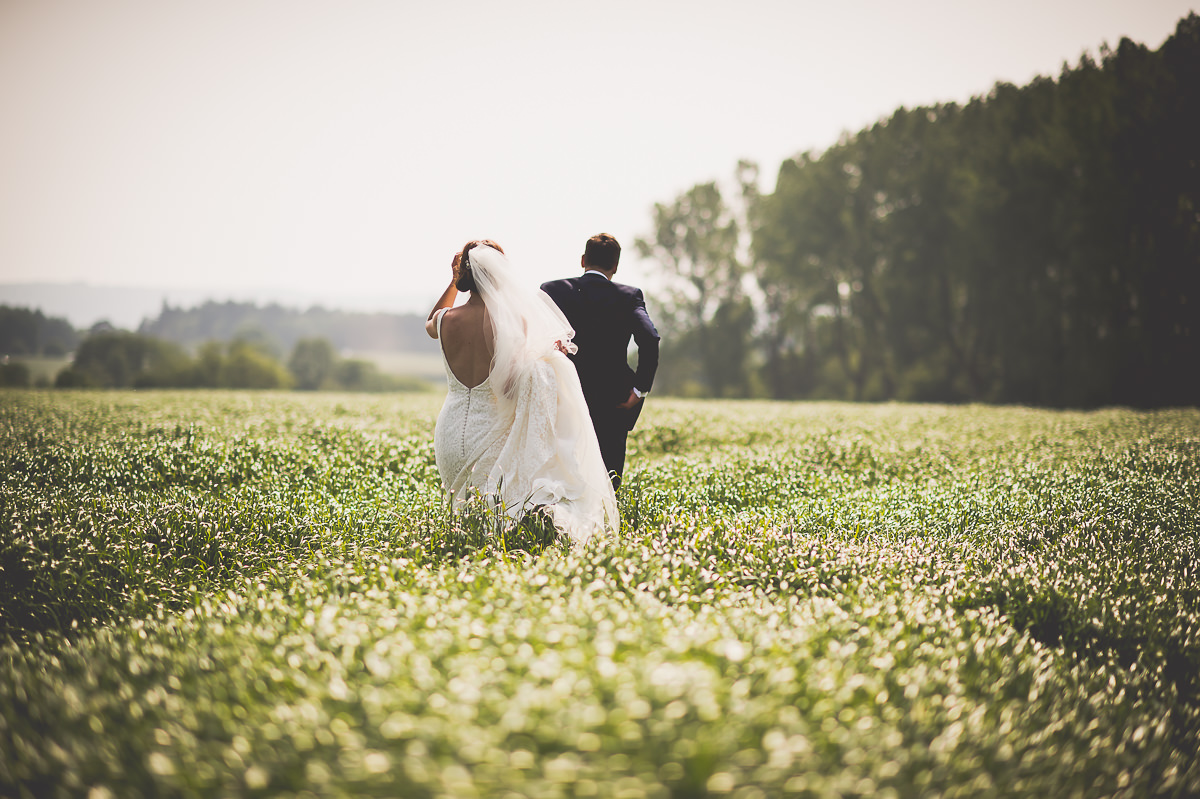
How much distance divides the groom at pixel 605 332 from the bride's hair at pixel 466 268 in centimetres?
76

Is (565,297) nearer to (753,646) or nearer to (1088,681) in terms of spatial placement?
(753,646)

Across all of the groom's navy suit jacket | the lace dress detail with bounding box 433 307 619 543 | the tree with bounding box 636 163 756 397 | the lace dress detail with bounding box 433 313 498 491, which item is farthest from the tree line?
the groom's navy suit jacket

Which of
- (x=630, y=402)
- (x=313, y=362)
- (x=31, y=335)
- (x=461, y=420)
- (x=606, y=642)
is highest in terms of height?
(x=31, y=335)

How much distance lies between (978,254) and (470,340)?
34642 millimetres

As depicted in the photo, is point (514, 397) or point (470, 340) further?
point (514, 397)

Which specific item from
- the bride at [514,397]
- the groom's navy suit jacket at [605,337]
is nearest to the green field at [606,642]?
the bride at [514,397]

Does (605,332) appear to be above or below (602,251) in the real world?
below

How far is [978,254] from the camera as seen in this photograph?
3269 centimetres

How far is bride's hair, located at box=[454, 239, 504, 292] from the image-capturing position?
243 inches

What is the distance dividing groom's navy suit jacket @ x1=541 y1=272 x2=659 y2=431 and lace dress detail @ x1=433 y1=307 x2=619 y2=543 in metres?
0.49

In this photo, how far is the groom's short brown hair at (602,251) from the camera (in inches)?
260

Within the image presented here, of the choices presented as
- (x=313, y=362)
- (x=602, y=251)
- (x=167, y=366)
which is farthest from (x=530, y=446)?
(x=313, y=362)

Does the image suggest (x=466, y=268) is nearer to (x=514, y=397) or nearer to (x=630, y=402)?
(x=514, y=397)

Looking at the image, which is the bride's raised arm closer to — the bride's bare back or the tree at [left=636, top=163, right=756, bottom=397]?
the bride's bare back
